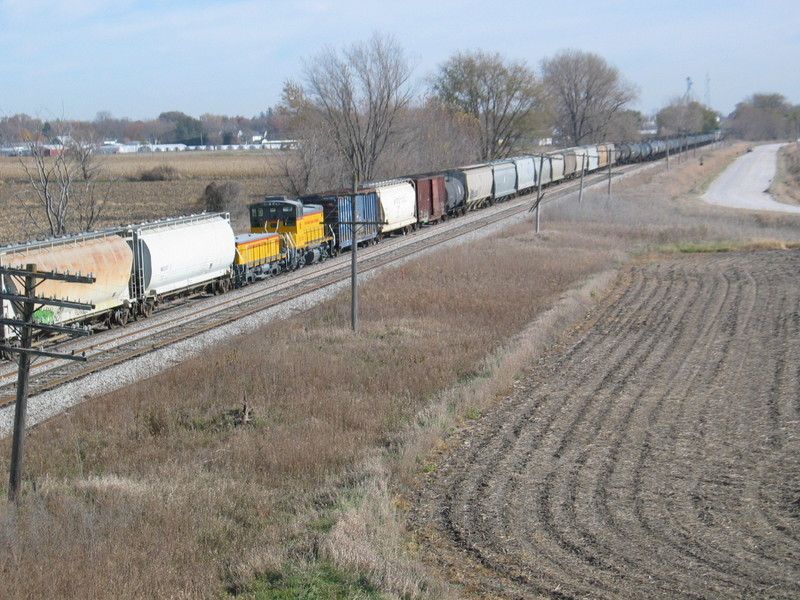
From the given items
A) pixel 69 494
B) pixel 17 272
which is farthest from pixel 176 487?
pixel 17 272

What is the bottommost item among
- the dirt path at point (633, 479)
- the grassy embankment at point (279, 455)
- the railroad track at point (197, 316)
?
the dirt path at point (633, 479)

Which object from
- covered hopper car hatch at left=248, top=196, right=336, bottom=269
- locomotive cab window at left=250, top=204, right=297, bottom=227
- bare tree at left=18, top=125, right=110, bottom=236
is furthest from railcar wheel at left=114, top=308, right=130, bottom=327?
locomotive cab window at left=250, top=204, right=297, bottom=227

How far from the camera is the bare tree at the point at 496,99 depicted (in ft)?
313

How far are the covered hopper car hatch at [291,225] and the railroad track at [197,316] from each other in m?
0.69

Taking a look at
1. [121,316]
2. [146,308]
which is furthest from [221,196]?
[121,316]

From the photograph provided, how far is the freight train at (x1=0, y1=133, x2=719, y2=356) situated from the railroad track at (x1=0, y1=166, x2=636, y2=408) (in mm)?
640

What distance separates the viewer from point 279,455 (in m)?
12.7

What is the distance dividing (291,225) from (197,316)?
8630 millimetres

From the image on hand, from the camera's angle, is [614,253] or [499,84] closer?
[614,253]

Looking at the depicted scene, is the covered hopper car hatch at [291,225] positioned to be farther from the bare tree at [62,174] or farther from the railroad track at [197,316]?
the bare tree at [62,174]

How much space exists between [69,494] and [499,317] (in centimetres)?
1529

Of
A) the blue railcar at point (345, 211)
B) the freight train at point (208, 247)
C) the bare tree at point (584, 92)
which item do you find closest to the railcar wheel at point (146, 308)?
the freight train at point (208, 247)

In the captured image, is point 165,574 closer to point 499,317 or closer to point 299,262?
point 499,317

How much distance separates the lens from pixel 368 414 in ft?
49.2
